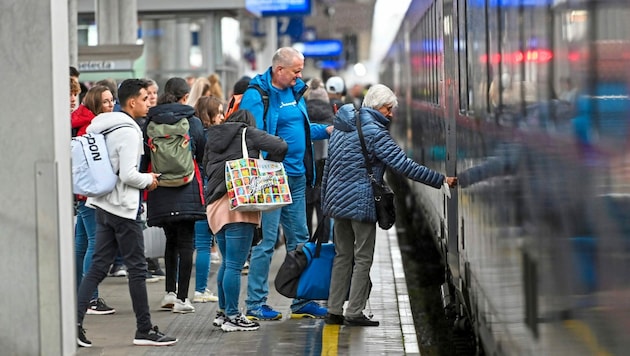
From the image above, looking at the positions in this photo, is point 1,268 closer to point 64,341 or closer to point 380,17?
point 64,341

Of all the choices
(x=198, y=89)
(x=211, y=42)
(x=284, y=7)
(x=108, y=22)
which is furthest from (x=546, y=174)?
(x=284, y=7)

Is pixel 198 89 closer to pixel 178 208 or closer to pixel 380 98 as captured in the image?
pixel 178 208

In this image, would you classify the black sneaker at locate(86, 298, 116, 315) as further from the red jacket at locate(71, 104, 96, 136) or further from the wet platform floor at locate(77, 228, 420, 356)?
the red jacket at locate(71, 104, 96, 136)

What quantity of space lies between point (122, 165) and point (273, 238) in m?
1.78

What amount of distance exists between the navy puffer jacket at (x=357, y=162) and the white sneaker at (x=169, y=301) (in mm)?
1836

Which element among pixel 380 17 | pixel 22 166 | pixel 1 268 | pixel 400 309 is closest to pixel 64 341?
pixel 1 268

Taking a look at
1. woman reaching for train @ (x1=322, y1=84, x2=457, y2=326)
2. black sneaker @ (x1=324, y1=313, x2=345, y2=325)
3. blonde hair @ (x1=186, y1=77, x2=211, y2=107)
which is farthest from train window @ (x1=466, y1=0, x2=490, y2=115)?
blonde hair @ (x1=186, y1=77, x2=211, y2=107)

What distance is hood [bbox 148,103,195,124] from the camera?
31.8ft

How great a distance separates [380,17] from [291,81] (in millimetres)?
24824

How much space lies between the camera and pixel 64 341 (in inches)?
284

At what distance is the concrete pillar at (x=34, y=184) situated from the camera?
7.11 meters

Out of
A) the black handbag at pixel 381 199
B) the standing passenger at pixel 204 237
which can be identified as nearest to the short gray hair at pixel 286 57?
the black handbag at pixel 381 199

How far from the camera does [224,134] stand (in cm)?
919

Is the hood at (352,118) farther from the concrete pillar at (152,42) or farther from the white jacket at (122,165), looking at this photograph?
the concrete pillar at (152,42)
